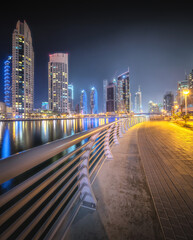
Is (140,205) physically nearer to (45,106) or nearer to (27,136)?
(27,136)

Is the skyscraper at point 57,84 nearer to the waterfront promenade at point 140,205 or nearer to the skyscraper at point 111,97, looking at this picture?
the skyscraper at point 111,97

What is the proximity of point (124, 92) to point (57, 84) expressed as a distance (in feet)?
277

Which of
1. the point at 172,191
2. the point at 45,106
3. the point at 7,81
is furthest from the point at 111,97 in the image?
the point at 172,191

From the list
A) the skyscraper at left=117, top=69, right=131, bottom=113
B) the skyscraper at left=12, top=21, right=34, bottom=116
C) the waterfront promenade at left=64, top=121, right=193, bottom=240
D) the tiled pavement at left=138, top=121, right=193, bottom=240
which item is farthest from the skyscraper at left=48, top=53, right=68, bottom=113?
the waterfront promenade at left=64, top=121, right=193, bottom=240

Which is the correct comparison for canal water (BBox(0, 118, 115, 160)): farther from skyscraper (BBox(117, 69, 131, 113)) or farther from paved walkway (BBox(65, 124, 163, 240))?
skyscraper (BBox(117, 69, 131, 113))

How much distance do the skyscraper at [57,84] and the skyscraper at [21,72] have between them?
31.4 meters

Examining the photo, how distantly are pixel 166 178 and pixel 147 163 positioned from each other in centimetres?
75

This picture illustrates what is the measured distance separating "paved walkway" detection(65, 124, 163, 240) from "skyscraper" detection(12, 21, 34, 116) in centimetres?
11988

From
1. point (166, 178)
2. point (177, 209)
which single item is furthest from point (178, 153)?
point (177, 209)

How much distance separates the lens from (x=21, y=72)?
101m

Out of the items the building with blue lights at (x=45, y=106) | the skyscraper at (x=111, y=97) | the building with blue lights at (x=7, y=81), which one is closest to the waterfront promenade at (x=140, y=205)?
the building with blue lights at (x=7, y=81)

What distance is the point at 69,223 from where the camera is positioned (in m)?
1.44

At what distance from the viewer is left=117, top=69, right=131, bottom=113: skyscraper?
137875 millimetres

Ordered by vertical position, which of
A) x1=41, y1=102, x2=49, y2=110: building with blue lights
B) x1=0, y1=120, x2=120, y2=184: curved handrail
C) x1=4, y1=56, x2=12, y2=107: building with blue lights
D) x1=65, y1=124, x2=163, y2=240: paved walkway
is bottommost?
x1=65, y1=124, x2=163, y2=240: paved walkway
